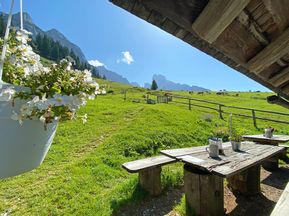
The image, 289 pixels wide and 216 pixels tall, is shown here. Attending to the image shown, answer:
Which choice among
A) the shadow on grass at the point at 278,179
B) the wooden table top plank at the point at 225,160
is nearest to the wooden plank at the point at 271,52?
the wooden table top plank at the point at 225,160

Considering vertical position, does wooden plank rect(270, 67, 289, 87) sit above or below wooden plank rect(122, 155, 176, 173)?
above

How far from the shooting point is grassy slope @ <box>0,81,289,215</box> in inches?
181

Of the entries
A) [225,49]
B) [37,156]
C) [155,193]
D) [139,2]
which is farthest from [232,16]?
[155,193]

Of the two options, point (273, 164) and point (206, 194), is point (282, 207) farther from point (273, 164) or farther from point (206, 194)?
point (273, 164)

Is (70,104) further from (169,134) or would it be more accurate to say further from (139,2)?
(169,134)

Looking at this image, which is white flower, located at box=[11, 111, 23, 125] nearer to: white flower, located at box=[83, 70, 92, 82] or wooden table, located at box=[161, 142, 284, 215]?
white flower, located at box=[83, 70, 92, 82]

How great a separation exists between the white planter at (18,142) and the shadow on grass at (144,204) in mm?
3272

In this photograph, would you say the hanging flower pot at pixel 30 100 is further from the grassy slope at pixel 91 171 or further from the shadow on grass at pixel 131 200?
the shadow on grass at pixel 131 200

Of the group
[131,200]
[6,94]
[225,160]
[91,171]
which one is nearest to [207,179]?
[225,160]

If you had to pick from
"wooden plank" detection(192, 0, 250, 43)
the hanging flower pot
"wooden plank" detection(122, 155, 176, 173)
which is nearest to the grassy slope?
the hanging flower pot

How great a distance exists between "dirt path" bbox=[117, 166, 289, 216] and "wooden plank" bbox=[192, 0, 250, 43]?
3.95 metres

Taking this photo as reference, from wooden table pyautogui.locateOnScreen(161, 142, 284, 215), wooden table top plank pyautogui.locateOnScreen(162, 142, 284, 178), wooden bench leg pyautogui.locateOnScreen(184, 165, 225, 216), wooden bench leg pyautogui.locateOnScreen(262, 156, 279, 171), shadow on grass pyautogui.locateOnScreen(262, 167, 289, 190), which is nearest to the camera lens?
wooden table top plank pyautogui.locateOnScreen(162, 142, 284, 178)

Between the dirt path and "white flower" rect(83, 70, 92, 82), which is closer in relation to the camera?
"white flower" rect(83, 70, 92, 82)

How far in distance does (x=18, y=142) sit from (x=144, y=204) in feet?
12.7
